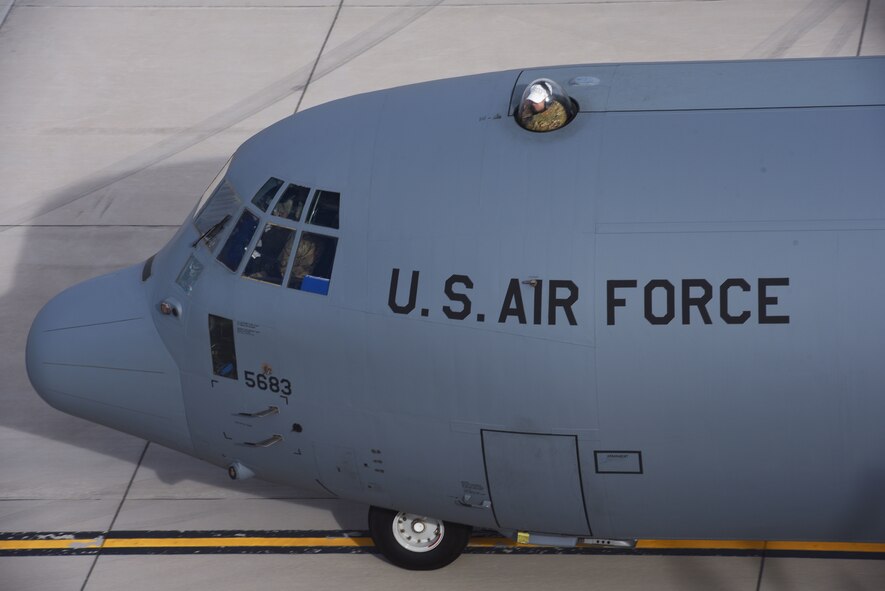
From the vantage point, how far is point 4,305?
15594 mm

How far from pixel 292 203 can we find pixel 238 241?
593 millimetres

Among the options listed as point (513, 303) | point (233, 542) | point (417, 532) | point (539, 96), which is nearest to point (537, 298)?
point (513, 303)

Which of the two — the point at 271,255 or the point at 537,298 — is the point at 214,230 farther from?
the point at 537,298

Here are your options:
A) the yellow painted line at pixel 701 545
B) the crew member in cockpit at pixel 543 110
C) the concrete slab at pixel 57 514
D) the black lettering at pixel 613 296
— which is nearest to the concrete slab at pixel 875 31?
the yellow painted line at pixel 701 545

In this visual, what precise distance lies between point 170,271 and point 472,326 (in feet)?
9.76

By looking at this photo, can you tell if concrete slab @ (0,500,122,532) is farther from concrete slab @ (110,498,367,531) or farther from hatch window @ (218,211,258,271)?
hatch window @ (218,211,258,271)

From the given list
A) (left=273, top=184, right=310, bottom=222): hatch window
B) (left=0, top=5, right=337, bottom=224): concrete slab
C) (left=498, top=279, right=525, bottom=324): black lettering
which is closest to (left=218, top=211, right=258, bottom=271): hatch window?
(left=273, top=184, right=310, bottom=222): hatch window

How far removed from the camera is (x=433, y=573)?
11.2 metres

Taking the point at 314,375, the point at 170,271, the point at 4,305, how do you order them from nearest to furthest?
the point at 314,375, the point at 170,271, the point at 4,305

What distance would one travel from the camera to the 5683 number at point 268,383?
32.0 feet

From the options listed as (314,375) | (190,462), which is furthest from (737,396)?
(190,462)

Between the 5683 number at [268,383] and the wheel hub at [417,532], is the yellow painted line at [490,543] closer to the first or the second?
the wheel hub at [417,532]

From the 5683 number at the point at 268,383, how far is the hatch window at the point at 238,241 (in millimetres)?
868

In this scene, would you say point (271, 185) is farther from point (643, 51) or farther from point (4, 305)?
point (643, 51)
